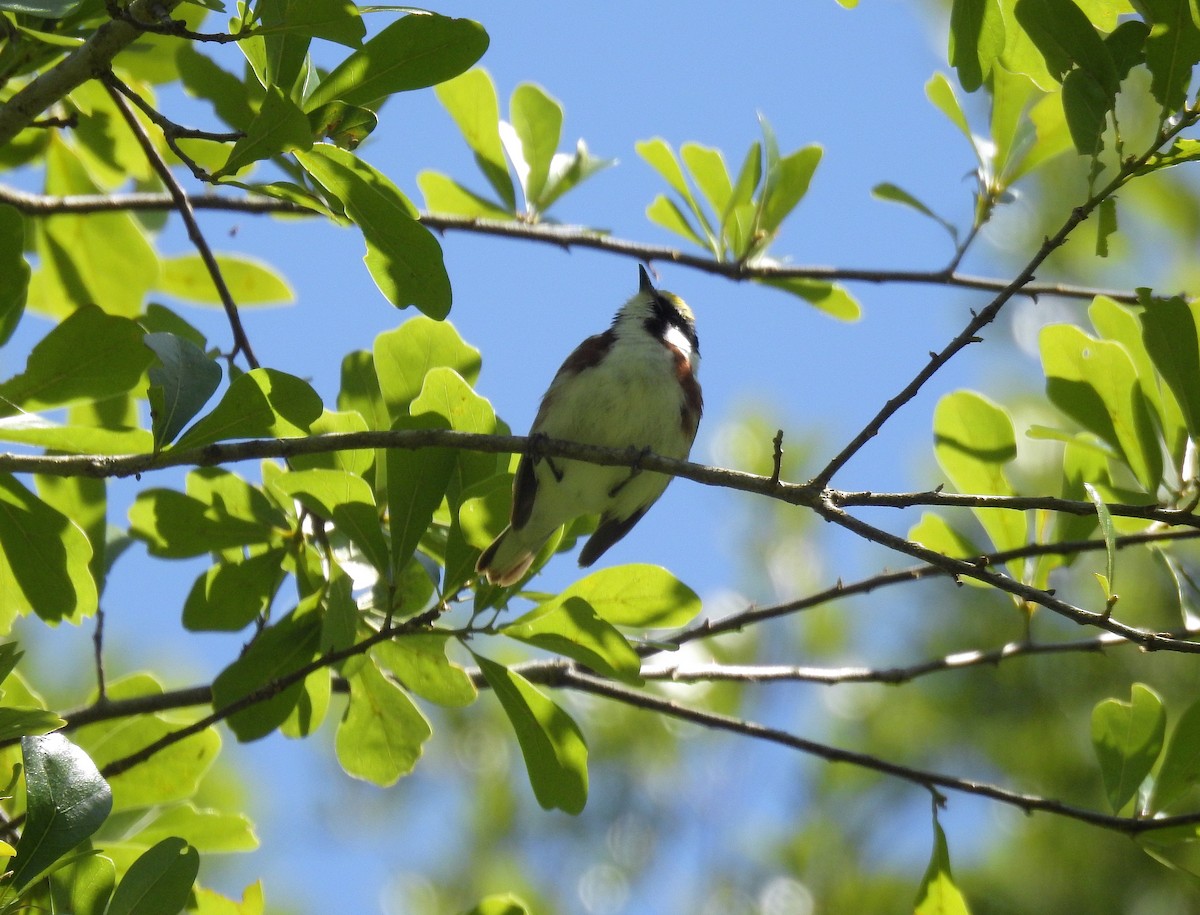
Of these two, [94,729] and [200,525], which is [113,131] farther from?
[94,729]

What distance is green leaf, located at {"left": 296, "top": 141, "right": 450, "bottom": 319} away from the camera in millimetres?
2416

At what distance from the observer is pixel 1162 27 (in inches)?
92.4

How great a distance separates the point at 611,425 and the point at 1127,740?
73.8 inches

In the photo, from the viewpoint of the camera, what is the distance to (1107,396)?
2973mm

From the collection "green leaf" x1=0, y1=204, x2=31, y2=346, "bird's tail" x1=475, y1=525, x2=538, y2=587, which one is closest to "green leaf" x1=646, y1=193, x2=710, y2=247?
"bird's tail" x1=475, y1=525, x2=538, y2=587

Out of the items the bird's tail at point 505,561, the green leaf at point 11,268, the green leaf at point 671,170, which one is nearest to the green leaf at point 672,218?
the green leaf at point 671,170

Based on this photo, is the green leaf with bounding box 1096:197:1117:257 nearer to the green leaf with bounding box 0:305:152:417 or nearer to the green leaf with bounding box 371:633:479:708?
the green leaf with bounding box 371:633:479:708

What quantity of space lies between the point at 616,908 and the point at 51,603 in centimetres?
360

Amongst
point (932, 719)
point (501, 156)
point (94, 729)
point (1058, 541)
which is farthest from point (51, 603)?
point (932, 719)

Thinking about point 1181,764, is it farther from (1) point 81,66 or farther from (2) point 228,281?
(2) point 228,281

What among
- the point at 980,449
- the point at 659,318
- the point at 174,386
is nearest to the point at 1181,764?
the point at 980,449

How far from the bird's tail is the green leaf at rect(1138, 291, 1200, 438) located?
4.76ft

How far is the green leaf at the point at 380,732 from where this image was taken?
2850 millimetres

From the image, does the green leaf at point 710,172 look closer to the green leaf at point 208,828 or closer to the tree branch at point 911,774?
the tree branch at point 911,774
